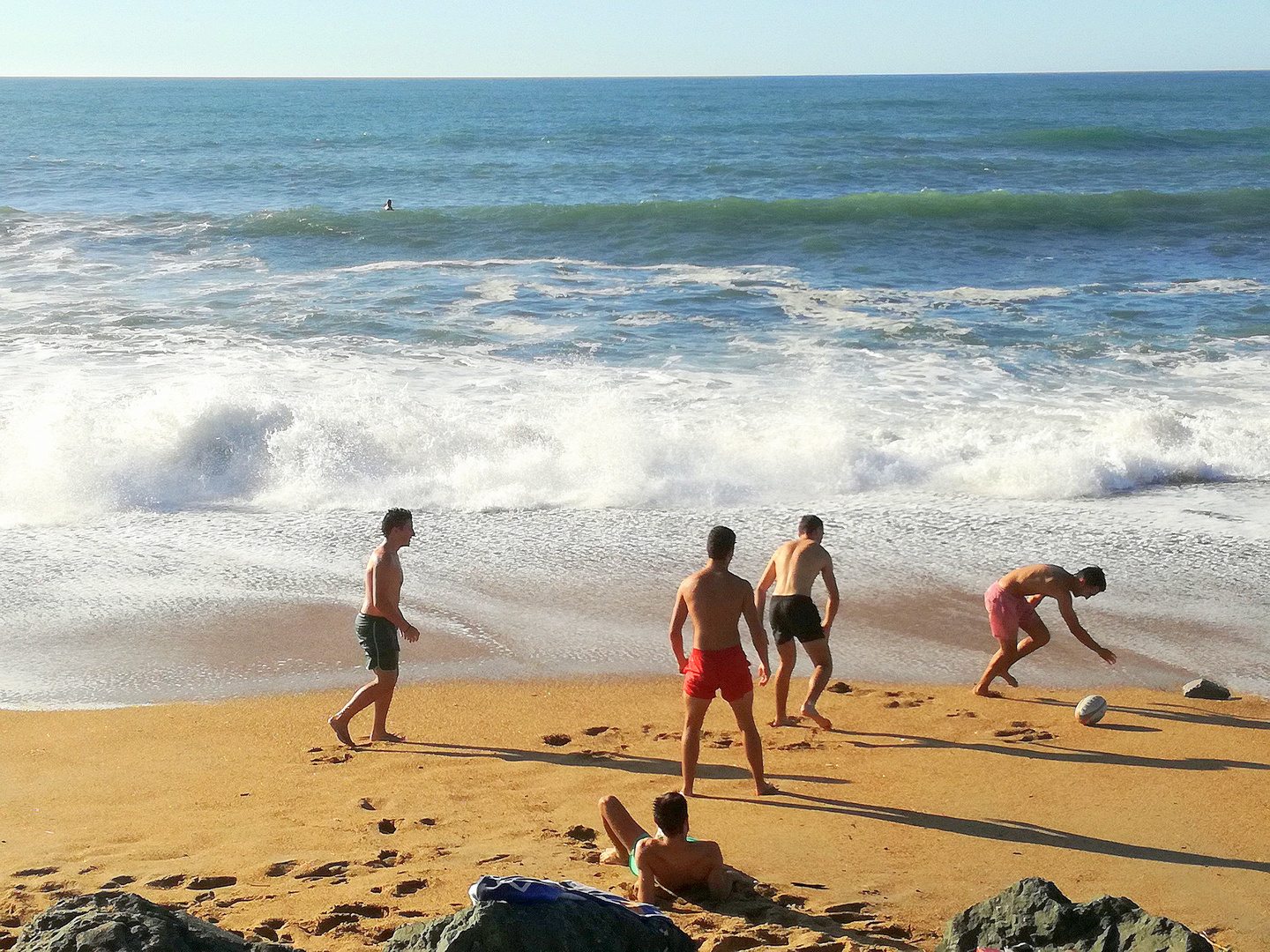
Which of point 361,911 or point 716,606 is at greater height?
point 716,606

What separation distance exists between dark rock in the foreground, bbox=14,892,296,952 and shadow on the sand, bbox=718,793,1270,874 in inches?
117

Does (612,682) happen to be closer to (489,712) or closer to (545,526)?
(489,712)

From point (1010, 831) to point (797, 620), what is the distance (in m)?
1.90

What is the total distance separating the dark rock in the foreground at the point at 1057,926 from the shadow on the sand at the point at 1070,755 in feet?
8.32

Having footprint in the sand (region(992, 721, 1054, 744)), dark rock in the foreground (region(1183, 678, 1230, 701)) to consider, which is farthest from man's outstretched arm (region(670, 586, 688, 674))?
dark rock in the foreground (region(1183, 678, 1230, 701))

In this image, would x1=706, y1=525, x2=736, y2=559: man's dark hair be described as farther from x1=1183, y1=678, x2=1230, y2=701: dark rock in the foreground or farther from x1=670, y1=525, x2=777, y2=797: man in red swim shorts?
x1=1183, y1=678, x2=1230, y2=701: dark rock in the foreground

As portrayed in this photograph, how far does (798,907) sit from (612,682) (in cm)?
309

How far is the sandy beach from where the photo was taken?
16.1ft

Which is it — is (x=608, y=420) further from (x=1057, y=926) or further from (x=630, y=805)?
(x=1057, y=926)

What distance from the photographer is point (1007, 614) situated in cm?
760

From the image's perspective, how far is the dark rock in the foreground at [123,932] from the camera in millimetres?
3602

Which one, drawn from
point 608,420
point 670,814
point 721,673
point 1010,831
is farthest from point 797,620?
point 608,420

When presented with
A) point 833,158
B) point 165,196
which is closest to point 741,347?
point 165,196

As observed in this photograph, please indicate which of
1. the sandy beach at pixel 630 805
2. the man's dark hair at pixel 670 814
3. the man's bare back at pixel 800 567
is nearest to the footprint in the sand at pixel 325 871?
the sandy beach at pixel 630 805
